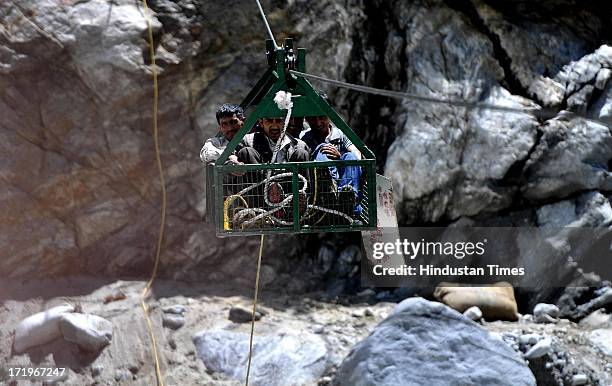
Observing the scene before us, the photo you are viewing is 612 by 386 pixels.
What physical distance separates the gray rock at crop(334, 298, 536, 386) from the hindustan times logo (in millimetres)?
1398

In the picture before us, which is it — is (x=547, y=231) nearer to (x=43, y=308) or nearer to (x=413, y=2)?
(x=413, y=2)

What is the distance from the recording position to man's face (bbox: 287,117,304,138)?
5988 mm

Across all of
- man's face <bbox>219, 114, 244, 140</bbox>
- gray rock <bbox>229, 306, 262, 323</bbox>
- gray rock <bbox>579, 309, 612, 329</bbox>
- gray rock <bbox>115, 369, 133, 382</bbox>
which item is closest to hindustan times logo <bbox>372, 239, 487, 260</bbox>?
gray rock <bbox>579, 309, 612, 329</bbox>

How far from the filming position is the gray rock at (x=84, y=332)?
8719mm

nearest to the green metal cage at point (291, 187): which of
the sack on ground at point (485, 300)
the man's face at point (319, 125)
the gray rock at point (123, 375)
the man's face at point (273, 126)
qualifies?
the man's face at point (273, 126)

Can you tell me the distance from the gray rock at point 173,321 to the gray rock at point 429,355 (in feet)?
5.82

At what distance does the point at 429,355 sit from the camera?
27.4ft

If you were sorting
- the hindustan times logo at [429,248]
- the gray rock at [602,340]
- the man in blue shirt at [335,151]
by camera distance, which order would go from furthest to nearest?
the hindustan times logo at [429,248] → the gray rock at [602,340] → the man in blue shirt at [335,151]

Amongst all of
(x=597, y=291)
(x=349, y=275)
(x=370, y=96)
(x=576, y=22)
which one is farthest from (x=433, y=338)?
(x=576, y=22)

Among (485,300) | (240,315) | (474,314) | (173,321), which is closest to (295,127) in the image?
(240,315)

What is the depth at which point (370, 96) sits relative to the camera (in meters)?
10.5

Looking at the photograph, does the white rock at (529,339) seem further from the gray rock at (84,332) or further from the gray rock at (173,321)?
the gray rock at (84,332)

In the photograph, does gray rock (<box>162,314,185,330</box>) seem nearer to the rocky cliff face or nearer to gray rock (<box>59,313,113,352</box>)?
gray rock (<box>59,313,113,352</box>)

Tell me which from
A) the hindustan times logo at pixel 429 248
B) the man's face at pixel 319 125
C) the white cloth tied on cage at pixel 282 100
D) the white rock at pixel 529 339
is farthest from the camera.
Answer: the hindustan times logo at pixel 429 248
